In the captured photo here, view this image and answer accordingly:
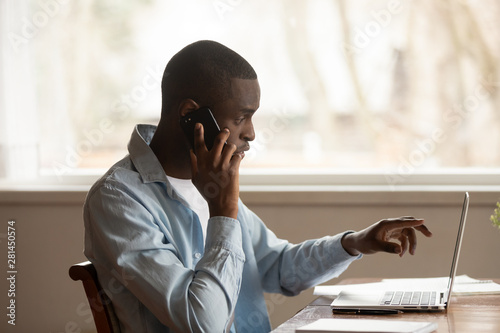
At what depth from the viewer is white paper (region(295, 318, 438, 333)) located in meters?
1.02

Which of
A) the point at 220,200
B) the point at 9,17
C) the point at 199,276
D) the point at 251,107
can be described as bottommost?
the point at 199,276

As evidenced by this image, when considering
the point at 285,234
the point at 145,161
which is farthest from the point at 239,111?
the point at 285,234

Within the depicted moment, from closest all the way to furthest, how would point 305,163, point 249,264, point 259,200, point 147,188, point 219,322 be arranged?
point 219,322 → point 147,188 → point 249,264 → point 259,200 → point 305,163

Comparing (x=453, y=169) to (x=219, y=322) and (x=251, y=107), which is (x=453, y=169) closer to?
(x=251, y=107)

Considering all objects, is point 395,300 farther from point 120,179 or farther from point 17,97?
point 17,97

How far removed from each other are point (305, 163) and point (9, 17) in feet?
4.75

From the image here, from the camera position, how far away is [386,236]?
1440 mm

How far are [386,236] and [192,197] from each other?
43 cm

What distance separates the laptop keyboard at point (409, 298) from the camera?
4.24 feet

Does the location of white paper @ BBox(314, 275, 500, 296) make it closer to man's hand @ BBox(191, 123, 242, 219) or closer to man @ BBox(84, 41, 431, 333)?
man @ BBox(84, 41, 431, 333)

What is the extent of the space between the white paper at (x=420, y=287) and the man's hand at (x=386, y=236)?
0.09m

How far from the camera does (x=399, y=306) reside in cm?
125

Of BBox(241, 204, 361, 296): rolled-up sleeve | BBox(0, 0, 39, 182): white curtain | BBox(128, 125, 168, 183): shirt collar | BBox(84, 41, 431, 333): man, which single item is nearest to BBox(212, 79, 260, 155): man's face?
BBox(84, 41, 431, 333): man

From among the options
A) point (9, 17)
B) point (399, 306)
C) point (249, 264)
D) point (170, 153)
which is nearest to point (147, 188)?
point (170, 153)
